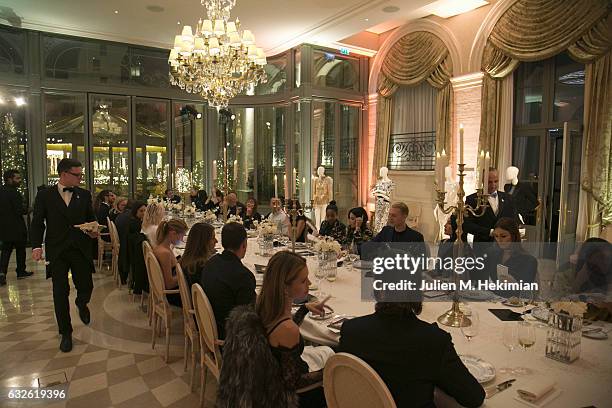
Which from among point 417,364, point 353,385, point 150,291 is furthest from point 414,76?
point 353,385

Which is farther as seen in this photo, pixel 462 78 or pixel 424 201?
pixel 424 201

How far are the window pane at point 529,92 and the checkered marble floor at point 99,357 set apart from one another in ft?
20.9

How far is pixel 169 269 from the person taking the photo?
372 cm

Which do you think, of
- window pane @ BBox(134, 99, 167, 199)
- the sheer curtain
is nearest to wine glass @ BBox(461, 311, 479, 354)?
the sheer curtain

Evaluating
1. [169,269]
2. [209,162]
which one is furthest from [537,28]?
[209,162]

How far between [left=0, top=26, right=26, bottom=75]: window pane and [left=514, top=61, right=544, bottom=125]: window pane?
9.34 meters

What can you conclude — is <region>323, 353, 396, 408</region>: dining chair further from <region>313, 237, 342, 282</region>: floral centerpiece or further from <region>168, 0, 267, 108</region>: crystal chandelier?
<region>168, 0, 267, 108</region>: crystal chandelier

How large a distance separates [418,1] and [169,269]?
5.98 m

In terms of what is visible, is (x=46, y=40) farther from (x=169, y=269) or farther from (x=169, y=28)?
(x=169, y=269)

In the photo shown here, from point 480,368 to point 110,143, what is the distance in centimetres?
937

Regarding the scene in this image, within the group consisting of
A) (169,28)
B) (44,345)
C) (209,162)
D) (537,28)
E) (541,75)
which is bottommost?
(44,345)

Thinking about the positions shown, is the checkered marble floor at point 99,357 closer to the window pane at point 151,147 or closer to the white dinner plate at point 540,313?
the white dinner plate at point 540,313

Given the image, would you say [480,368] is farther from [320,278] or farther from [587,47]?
[587,47]

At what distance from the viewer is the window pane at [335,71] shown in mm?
9859
